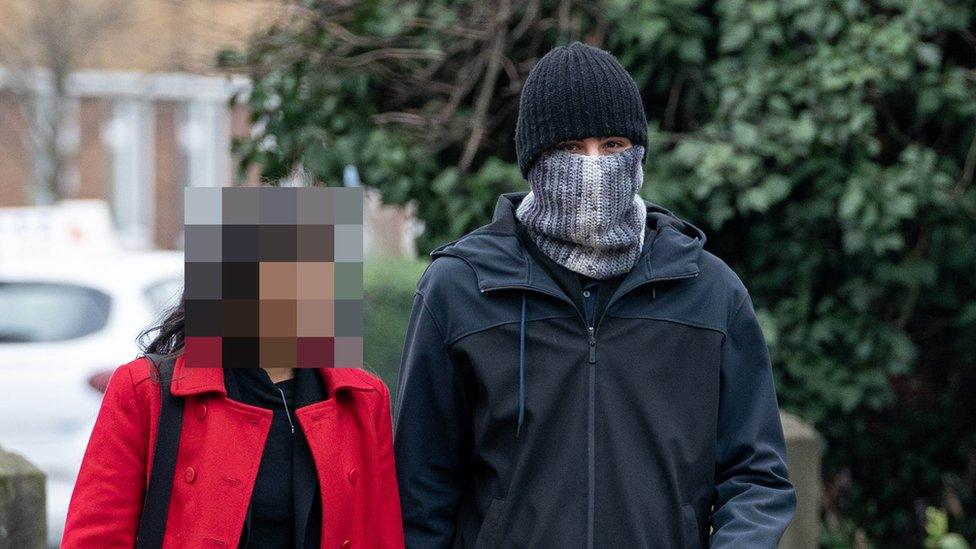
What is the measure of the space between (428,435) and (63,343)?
458 centimetres

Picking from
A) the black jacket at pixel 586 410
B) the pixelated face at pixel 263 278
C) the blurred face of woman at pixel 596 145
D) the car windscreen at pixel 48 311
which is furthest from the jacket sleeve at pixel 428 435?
the car windscreen at pixel 48 311

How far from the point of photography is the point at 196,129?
32531 millimetres

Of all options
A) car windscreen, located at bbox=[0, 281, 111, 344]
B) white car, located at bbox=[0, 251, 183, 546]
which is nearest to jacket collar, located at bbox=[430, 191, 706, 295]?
white car, located at bbox=[0, 251, 183, 546]

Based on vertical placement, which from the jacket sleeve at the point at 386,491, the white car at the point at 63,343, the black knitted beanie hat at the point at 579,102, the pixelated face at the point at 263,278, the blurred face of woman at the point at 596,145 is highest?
the black knitted beanie hat at the point at 579,102

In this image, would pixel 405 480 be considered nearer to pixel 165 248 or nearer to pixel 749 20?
pixel 749 20

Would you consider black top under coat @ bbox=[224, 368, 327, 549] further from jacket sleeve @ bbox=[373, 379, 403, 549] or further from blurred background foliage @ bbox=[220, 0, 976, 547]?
blurred background foliage @ bbox=[220, 0, 976, 547]

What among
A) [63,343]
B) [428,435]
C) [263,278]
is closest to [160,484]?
[263,278]

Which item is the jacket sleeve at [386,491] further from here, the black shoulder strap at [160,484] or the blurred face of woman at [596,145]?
the blurred face of woman at [596,145]

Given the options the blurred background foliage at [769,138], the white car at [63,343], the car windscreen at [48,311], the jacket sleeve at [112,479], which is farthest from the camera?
the car windscreen at [48,311]

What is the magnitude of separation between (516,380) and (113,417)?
70 cm

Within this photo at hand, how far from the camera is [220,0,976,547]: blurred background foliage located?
14.5 feet

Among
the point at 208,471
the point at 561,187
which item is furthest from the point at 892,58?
the point at 208,471

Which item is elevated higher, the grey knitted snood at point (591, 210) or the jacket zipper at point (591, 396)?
the grey knitted snood at point (591, 210)

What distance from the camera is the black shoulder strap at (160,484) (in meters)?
2.14
